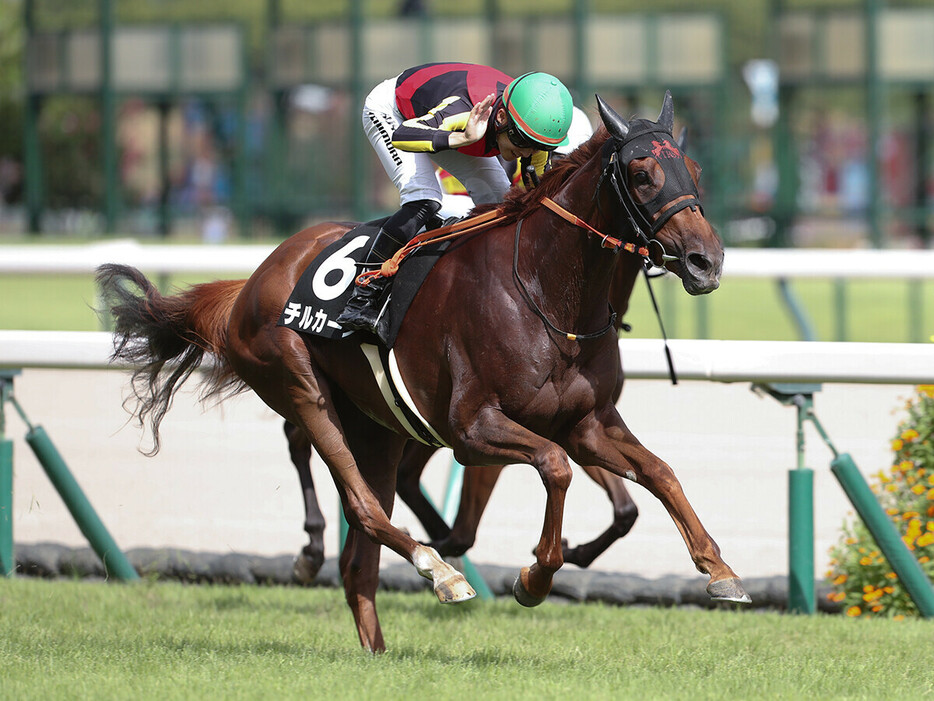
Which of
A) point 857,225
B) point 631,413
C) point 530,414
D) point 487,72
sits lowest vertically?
point 857,225

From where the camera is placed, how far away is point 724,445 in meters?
7.19

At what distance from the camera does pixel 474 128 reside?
405 centimetres

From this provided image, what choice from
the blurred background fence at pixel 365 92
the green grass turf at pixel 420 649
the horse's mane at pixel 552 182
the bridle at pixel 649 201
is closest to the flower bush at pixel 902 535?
the green grass turf at pixel 420 649

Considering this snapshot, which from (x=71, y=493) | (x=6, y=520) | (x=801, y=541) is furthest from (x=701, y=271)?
(x=6, y=520)

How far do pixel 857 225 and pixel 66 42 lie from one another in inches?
429

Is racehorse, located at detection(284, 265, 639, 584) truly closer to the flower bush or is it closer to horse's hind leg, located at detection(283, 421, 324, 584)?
horse's hind leg, located at detection(283, 421, 324, 584)

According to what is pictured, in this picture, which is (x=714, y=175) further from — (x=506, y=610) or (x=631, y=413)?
(x=506, y=610)

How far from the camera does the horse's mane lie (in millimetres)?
4043

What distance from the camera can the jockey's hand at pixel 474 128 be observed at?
404cm

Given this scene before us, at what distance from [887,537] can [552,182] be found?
5.27 ft

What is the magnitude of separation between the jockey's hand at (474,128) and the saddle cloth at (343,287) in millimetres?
344

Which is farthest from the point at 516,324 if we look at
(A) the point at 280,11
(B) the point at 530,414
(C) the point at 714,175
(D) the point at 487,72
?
(A) the point at 280,11

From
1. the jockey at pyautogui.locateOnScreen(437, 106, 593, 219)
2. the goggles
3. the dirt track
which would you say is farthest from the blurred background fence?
the goggles

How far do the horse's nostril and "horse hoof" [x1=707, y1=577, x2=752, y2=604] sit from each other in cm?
78
